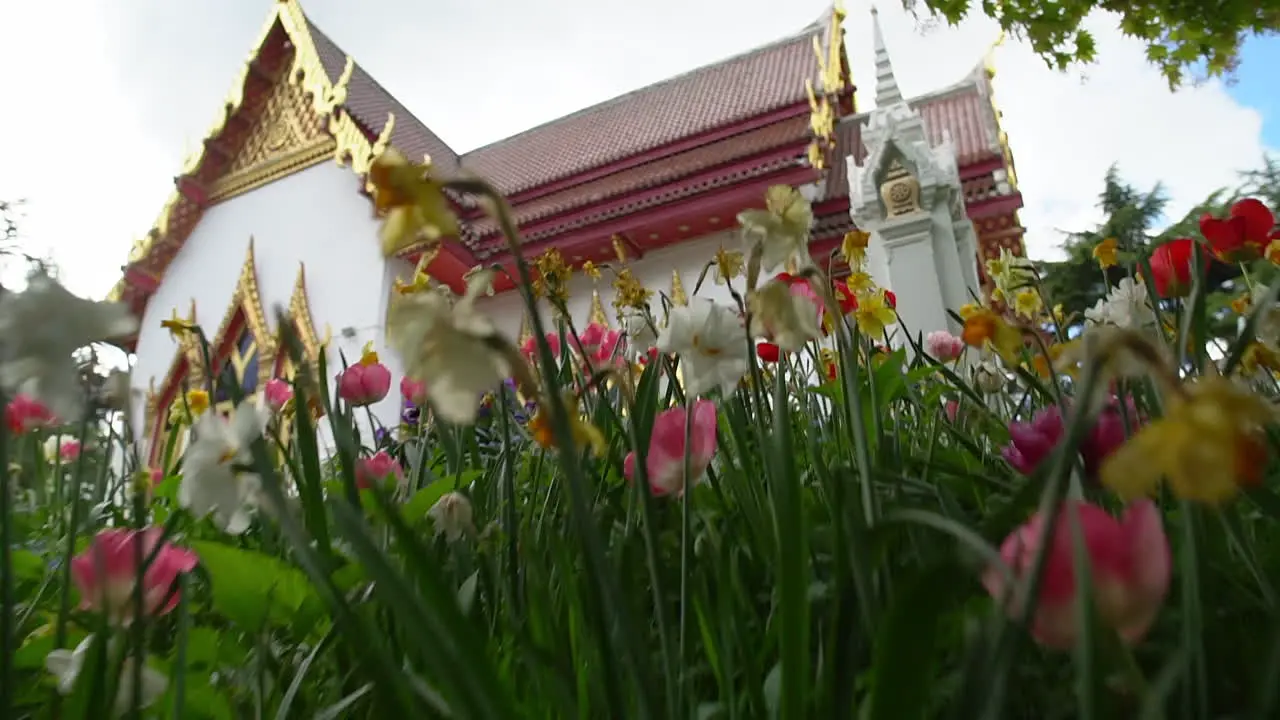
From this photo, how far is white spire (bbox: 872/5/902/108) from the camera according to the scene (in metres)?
4.43

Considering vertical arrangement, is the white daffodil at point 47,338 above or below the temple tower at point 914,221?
below

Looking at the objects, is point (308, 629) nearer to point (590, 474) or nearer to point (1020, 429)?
point (590, 474)

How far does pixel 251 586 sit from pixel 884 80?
4.79m

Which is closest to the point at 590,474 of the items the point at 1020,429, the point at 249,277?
the point at 1020,429

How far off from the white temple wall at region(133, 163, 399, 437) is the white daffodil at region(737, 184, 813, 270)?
4.78 m

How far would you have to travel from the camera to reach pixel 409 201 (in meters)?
0.24

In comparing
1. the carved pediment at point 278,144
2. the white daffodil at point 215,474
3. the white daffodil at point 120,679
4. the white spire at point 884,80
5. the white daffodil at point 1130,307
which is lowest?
the white daffodil at point 120,679

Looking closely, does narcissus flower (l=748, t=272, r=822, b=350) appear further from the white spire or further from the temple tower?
the white spire

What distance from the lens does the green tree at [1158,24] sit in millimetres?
1533

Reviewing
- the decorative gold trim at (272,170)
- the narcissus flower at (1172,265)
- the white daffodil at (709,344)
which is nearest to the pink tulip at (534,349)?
the white daffodil at (709,344)

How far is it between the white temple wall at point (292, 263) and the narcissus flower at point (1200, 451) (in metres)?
5.05

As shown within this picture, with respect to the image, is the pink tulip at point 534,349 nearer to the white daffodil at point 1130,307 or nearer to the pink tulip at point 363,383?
the pink tulip at point 363,383

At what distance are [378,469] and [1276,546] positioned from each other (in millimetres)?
775

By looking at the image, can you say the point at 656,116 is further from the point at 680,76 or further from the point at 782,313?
the point at 782,313
